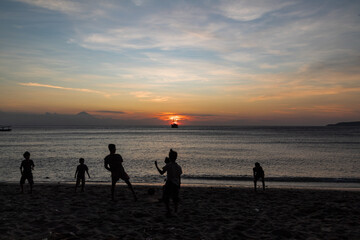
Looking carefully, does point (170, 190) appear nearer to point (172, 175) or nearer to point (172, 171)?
point (172, 175)

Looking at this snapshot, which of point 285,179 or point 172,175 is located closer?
point 172,175

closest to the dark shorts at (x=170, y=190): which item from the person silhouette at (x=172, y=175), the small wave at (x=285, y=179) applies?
Result: the person silhouette at (x=172, y=175)

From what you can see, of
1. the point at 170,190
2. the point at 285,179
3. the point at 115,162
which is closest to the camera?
the point at 170,190

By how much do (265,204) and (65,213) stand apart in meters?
7.51

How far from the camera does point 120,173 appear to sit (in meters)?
9.91

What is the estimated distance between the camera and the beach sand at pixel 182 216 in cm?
688

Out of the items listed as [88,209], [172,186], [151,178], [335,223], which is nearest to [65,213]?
[88,209]

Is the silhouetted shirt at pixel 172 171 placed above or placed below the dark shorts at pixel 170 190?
above

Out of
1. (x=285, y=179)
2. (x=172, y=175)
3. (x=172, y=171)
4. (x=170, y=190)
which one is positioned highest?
(x=172, y=171)

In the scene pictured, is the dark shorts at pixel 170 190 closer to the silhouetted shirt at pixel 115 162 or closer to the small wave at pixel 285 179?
the silhouetted shirt at pixel 115 162

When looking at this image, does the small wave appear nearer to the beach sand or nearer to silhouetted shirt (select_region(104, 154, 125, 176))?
the beach sand

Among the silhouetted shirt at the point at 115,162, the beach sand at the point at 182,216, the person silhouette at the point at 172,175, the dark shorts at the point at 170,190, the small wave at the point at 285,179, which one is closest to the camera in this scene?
the beach sand at the point at 182,216

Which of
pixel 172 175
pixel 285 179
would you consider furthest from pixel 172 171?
pixel 285 179

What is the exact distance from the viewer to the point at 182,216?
855cm
